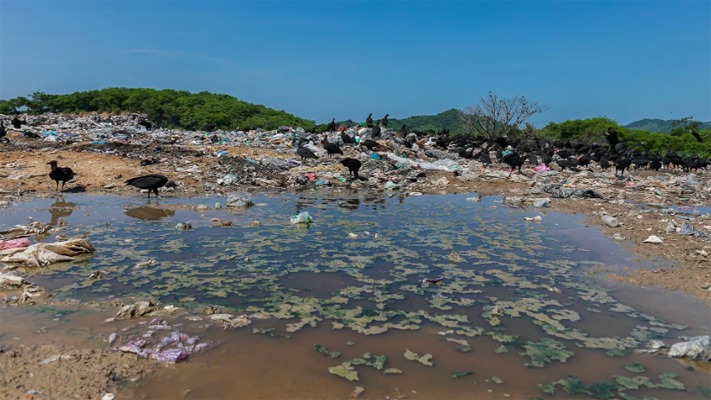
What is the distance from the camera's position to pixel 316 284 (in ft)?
14.3

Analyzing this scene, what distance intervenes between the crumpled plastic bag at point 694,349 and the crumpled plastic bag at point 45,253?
219 inches

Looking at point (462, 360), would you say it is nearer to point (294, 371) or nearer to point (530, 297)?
point (294, 371)

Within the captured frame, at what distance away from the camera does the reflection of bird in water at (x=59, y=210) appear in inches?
270

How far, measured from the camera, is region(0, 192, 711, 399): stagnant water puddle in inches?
108

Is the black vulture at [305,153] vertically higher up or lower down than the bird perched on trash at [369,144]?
lower down

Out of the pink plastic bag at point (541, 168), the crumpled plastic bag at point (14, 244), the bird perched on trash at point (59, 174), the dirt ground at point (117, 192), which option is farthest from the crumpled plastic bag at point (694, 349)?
Result: the pink plastic bag at point (541, 168)

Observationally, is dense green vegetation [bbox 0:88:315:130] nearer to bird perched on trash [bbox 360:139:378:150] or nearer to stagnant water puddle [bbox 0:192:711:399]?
bird perched on trash [bbox 360:139:378:150]

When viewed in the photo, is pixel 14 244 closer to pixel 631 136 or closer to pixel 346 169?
pixel 346 169

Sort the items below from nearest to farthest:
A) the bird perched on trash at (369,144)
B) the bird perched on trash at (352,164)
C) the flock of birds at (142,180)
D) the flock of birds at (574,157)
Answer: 1. the flock of birds at (142,180)
2. the bird perched on trash at (352,164)
3. the flock of birds at (574,157)
4. the bird perched on trash at (369,144)

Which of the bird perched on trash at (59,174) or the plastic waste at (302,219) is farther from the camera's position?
the bird perched on trash at (59,174)

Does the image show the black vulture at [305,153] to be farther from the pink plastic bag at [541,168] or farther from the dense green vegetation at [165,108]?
the dense green vegetation at [165,108]

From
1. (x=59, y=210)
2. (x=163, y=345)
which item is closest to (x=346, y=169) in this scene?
(x=59, y=210)

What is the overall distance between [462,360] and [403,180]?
9184 mm

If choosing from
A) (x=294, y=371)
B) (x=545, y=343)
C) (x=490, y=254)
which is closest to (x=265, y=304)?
(x=294, y=371)
